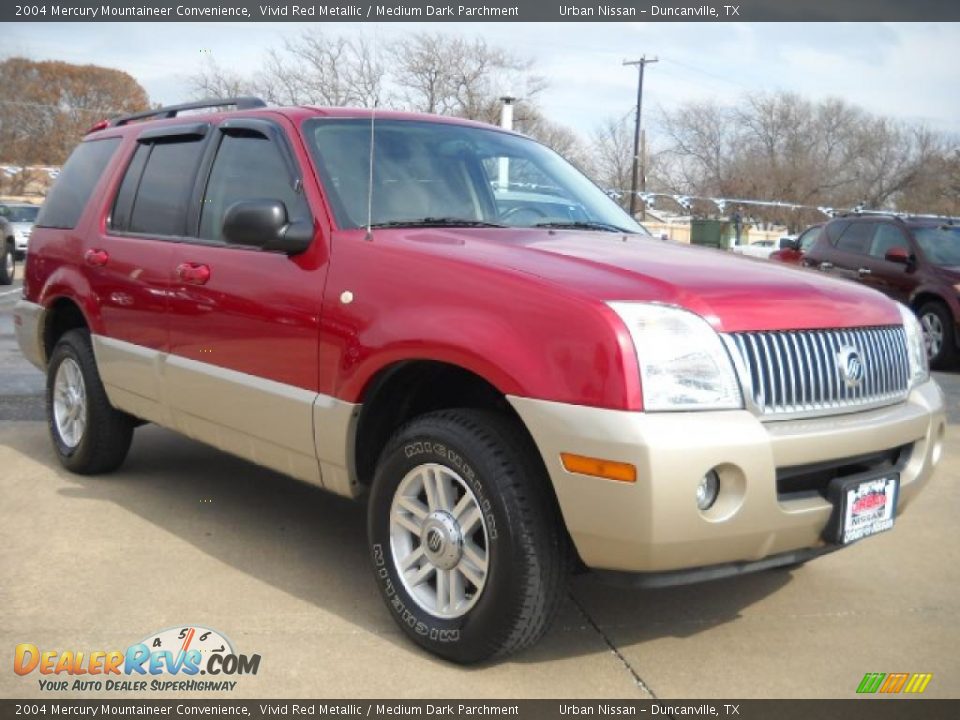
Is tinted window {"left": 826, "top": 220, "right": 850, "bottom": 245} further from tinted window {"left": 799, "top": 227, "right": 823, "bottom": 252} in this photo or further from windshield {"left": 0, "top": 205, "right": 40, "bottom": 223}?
windshield {"left": 0, "top": 205, "right": 40, "bottom": 223}

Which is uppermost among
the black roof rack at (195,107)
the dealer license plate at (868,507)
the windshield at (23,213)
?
the black roof rack at (195,107)

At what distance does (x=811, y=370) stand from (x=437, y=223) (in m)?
1.51

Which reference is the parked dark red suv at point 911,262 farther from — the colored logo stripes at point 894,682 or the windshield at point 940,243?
the colored logo stripes at point 894,682

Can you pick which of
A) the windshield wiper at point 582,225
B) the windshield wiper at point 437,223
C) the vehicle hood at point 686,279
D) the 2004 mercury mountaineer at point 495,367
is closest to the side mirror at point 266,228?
the 2004 mercury mountaineer at point 495,367

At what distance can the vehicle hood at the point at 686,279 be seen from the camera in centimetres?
290

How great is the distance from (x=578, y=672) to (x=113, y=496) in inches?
112

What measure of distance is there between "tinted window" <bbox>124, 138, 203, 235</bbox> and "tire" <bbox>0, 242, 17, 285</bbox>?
14.2 m

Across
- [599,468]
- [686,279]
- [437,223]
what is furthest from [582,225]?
[599,468]

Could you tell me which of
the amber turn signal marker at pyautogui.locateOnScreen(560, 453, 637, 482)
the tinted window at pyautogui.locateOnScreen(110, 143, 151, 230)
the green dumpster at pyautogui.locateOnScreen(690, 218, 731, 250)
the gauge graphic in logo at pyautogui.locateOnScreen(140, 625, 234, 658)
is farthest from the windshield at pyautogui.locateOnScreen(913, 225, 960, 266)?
the green dumpster at pyautogui.locateOnScreen(690, 218, 731, 250)

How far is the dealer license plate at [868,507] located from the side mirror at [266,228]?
6.75 ft

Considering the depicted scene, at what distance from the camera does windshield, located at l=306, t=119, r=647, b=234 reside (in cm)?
381

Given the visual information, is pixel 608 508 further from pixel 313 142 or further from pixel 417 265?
pixel 313 142

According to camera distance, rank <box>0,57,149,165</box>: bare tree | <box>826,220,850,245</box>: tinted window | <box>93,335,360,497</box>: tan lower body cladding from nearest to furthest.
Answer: <box>93,335,360,497</box>: tan lower body cladding → <box>826,220,850,245</box>: tinted window → <box>0,57,149,165</box>: bare tree

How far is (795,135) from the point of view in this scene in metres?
57.8
